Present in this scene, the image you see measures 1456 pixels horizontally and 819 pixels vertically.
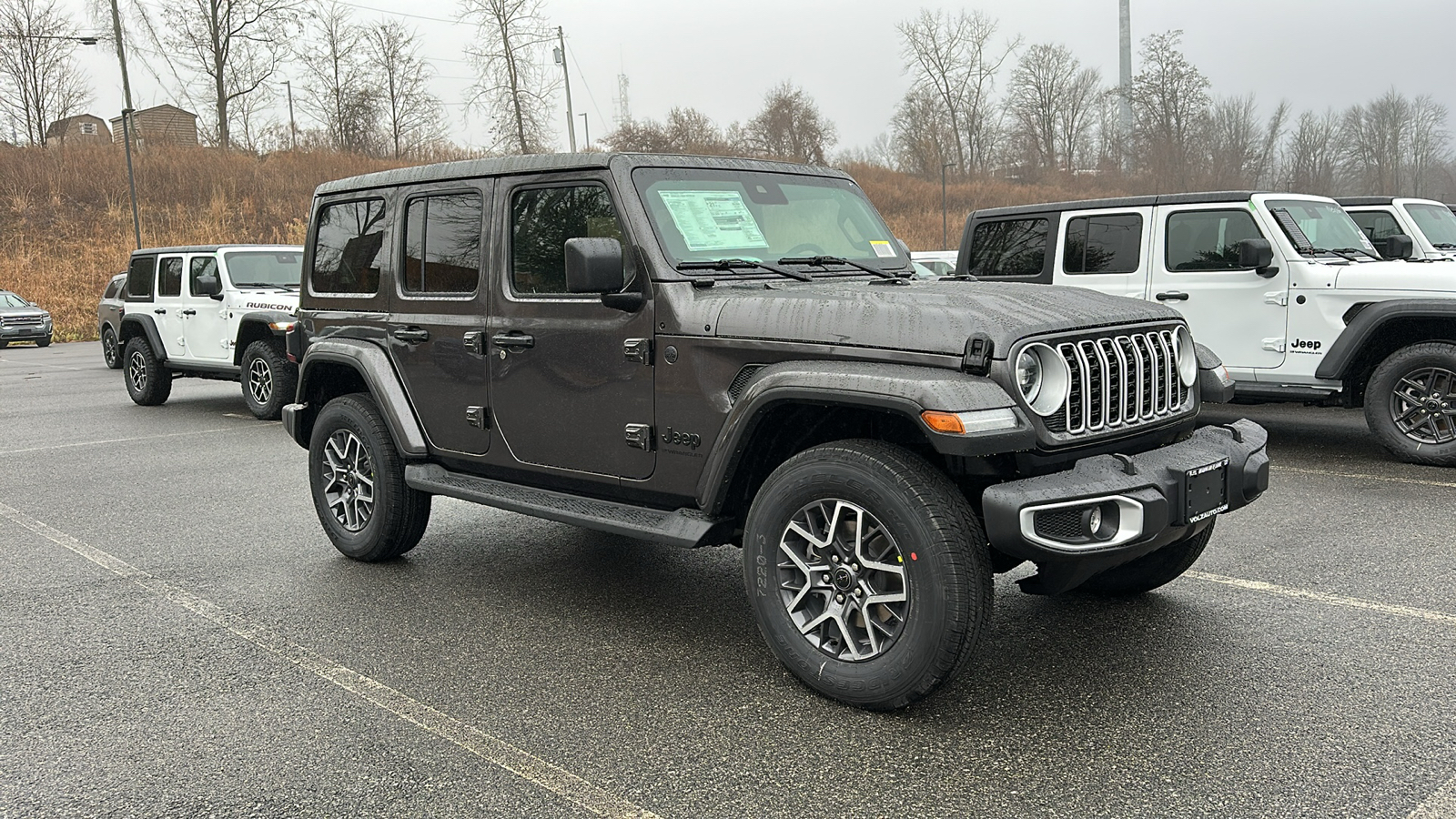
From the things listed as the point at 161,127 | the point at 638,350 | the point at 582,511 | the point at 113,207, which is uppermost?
the point at 161,127

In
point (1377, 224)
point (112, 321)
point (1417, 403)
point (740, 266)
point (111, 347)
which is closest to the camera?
point (740, 266)

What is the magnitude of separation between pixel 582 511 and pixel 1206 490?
7.75 ft

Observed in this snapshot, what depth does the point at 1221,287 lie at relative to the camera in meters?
8.60

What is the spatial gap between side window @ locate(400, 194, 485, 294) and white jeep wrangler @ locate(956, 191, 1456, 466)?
5.81m

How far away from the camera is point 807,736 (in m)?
3.55

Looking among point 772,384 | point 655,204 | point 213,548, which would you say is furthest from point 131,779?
point 213,548

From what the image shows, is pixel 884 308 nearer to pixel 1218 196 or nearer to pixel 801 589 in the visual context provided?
pixel 801 589

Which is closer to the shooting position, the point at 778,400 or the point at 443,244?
the point at 778,400

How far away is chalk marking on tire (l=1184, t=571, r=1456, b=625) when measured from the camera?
15.2ft

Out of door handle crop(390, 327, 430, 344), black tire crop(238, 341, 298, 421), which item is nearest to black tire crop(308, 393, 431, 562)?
door handle crop(390, 327, 430, 344)

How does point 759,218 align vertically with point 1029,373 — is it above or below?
above

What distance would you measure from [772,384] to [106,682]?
2745 mm

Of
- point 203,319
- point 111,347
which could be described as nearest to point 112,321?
point 111,347

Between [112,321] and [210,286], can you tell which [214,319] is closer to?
[210,286]
